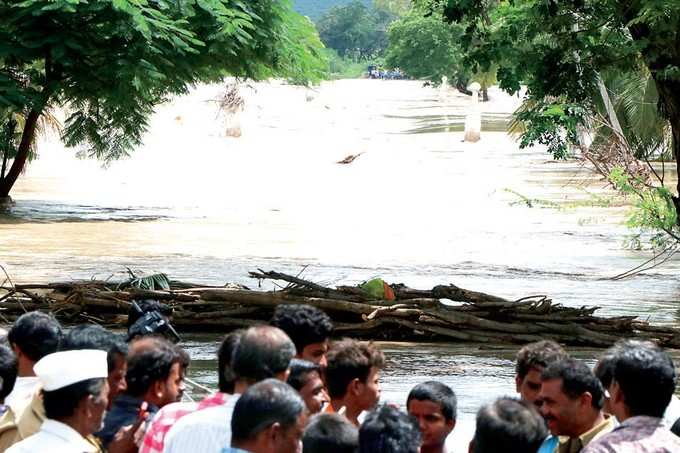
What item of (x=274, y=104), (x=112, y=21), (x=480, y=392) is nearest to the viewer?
(x=480, y=392)

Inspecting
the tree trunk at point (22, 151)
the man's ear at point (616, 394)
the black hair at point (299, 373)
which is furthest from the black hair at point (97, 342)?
the tree trunk at point (22, 151)

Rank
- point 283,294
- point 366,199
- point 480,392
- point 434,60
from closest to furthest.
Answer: point 480,392 → point 283,294 → point 366,199 → point 434,60

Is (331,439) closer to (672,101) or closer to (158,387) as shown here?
(158,387)

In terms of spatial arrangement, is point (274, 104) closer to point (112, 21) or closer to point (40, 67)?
point (40, 67)

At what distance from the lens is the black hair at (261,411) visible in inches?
155

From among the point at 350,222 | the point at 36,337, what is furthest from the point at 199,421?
the point at 350,222

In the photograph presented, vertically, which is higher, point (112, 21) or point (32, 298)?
point (112, 21)

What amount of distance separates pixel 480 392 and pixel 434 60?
2828 inches

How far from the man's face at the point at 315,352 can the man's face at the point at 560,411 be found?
3.44ft

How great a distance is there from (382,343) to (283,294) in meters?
1.04

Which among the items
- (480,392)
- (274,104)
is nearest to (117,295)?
(480,392)

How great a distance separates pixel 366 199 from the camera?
3516 centimetres

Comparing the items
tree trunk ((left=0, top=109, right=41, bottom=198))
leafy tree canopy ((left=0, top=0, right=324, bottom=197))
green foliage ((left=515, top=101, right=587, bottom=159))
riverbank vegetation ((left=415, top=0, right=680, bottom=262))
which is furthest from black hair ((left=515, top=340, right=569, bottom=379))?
tree trunk ((left=0, top=109, right=41, bottom=198))

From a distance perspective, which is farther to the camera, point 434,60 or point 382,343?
point 434,60
